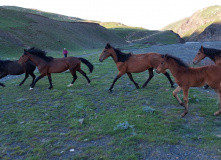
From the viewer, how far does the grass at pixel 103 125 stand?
14.1 feet

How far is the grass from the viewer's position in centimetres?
430

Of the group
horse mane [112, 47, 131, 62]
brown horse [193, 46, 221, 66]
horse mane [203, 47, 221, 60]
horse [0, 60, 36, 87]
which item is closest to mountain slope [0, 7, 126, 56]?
horse [0, 60, 36, 87]

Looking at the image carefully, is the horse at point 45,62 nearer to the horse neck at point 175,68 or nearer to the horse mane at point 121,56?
the horse mane at point 121,56

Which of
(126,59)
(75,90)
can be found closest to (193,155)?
(126,59)

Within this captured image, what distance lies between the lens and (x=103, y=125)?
5.45 meters

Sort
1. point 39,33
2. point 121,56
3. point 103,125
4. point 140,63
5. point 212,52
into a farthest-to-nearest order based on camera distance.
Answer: point 39,33 < point 121,56 < point 140,63 < point 212,52 < point 103,125

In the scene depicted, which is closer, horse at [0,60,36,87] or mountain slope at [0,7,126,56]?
horse at [0,60,36,87]

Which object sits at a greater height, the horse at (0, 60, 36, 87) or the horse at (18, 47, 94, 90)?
the horse at (18, 47, 94, 90)

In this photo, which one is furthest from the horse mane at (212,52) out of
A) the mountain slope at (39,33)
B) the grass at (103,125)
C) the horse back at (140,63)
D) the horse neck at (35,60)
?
the mountain slope at (39,33)

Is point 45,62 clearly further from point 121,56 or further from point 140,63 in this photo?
point 140,63

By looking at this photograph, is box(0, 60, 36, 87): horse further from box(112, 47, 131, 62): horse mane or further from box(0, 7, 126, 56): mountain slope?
box(0, 7, 126, 56): mountain slope

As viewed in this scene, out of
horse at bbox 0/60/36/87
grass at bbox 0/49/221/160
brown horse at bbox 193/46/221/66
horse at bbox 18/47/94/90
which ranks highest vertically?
brown horse at bbox 193/46/221/66

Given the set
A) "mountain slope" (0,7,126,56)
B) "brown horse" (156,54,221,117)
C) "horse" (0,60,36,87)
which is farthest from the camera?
"mountain slope" (0,7,126,56)

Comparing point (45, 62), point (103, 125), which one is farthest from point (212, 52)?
point (45, 62)
